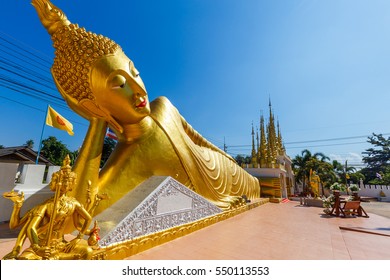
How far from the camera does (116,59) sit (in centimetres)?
417

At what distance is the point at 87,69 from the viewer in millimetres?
3891

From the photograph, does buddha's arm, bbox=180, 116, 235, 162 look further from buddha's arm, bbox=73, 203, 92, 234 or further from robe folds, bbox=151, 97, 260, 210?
A: buddha's arm, bbox=73, 203, 92, 234

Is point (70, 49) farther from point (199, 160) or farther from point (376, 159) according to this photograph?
point (376, 159)

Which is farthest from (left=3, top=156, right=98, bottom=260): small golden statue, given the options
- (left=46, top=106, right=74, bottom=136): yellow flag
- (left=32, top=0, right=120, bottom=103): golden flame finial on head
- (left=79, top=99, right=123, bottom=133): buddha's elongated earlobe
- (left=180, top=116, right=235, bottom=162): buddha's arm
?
(left=46, top=106, right=74, bottom=136): yellow flag

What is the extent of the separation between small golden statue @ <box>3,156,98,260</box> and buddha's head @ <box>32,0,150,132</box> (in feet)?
7.20

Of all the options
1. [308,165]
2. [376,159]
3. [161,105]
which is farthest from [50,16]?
[376,159]

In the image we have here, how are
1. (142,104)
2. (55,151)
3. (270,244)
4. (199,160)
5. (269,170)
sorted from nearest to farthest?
(270,244)
(142,104)
(199,160)
(269,170)
(55,151)

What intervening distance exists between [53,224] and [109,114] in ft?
8.74

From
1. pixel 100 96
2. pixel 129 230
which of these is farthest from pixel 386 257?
pixel 100 96

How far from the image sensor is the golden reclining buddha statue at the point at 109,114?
3.85m

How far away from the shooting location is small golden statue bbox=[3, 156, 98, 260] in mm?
1908

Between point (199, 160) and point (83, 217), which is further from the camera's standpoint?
point (199, 160)

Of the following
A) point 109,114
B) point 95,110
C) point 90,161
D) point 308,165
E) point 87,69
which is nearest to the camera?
point 90,161

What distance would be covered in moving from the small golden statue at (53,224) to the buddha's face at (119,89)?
218cm
